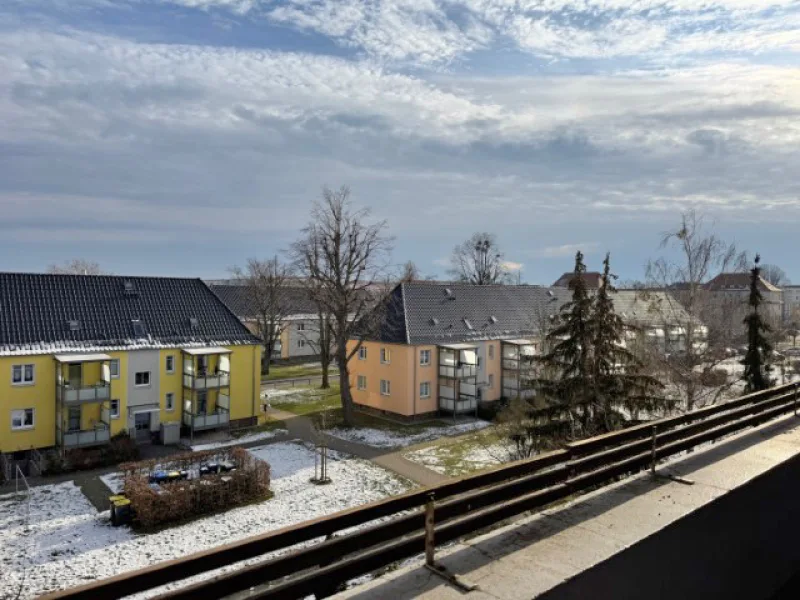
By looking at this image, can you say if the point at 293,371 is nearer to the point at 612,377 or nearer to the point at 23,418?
the point at 23,418

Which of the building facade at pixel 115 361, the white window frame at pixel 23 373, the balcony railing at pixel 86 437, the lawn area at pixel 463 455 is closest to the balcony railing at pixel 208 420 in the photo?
the building facade at pixel 115 361

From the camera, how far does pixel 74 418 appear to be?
24.8 metres

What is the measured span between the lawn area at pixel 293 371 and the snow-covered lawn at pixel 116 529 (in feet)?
80.8

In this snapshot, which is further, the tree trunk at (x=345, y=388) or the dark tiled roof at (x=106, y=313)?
the tree trunk at (x=345, y=388)

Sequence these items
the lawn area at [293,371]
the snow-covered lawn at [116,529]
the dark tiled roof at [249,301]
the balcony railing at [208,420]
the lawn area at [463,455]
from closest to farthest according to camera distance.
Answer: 1. the snow-covered lawn at [116,529]
2. the lawn area at [463,455]
3. the balcony railing at [208,420]
4. the lawn area at [293,371]
5. the dark tiled roof at [249,301]

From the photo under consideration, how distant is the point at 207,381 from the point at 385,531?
2585cm

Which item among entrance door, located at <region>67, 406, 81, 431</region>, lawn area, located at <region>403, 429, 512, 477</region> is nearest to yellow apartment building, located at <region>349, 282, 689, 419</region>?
lawn area, located at <region>403, 429, 512, 477</region>

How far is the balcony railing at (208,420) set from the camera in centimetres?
2752

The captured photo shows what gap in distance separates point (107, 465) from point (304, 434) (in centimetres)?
870

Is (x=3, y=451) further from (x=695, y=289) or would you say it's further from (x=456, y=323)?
(x=695, y=289)

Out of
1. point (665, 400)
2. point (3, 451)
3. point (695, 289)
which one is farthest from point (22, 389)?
point (695, 289)

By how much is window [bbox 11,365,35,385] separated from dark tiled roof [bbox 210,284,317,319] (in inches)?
1182

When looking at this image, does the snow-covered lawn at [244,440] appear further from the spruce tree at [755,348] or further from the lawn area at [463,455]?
the spruce tree at [755,348]

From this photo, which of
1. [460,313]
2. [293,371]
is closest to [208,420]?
[460,313]
